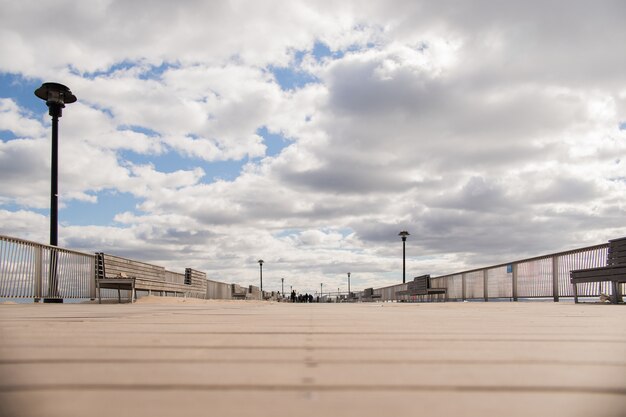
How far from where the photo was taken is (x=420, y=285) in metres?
25.4

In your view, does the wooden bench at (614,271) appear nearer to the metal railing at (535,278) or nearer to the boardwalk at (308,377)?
the metal railing at (535,278)

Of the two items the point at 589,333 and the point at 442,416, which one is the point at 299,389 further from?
the point at 589,333

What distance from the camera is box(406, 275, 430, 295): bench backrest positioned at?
2436 centimetres

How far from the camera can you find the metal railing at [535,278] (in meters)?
11.9

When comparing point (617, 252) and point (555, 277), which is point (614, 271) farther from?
point (555, 277)

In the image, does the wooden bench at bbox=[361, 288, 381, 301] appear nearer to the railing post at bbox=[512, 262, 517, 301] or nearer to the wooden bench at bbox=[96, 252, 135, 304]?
the railing post at bbox=[512, 262, 517, 301]

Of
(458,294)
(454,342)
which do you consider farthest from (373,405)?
(458,294)

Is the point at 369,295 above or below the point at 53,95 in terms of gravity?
below

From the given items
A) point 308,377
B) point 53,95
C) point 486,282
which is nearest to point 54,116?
point 53,95

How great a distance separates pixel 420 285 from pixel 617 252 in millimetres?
15555

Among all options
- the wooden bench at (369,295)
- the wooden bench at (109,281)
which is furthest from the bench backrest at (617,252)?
the wooden bench at (369,295)

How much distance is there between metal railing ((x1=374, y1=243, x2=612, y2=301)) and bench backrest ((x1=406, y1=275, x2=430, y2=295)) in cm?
312

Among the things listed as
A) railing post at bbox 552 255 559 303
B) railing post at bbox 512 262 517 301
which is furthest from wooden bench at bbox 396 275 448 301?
railing post at bbox 552 255 559 303

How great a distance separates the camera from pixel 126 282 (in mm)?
12578
